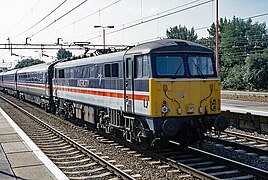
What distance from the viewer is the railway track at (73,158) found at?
10523 mm

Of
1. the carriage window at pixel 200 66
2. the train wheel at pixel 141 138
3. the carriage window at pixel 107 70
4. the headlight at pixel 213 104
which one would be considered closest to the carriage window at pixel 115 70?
the carriage window at pixel 107 70

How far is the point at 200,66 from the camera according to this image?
12.4 meters

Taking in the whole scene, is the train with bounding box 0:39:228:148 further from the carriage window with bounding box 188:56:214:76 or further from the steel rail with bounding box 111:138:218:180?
the steel rail with bounding box 111:138:218:180

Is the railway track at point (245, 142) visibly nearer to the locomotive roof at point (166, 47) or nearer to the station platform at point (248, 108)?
the station platform at point (248, 108)

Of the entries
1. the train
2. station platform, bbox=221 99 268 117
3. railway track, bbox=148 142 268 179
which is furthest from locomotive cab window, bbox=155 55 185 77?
station platform, bbox=221 99 268 117

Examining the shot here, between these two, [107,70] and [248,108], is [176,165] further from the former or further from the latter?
[248,108]

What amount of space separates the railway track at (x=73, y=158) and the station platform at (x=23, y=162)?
0.53 m

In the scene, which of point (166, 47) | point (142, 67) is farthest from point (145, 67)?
point (166, 47)

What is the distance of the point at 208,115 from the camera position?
40.3 feet

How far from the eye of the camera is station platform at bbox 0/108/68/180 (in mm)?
9633

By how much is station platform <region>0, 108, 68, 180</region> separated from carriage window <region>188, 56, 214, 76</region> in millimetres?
5036

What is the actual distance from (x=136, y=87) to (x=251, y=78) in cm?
5010

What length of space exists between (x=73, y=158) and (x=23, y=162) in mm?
2020

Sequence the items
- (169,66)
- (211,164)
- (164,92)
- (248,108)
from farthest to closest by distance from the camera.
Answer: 1. (248,108)
2. (169,66)
3. (164,92)
4. (211,164)
